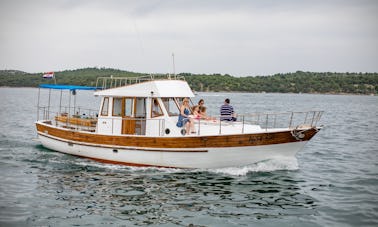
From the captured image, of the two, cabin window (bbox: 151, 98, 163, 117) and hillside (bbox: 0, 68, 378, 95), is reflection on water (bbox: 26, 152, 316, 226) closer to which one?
cabin window (bbox: 151, 98, 163, 117)

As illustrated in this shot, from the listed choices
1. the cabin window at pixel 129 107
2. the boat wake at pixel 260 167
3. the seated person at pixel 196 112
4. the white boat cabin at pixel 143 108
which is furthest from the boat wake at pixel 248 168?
the cabin window at pixel 129 107

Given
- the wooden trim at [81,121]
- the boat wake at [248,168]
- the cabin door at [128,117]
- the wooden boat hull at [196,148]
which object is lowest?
the boat wake at [248,168]

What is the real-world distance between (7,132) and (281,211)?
72.3 ft

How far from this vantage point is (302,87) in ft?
481

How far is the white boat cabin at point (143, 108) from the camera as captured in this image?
663 inches

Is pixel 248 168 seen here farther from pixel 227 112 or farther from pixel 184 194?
pixel 184 194


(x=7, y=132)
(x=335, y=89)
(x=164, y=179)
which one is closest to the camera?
(x=164, y=179)

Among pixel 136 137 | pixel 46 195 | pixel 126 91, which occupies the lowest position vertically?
pixel 46 195

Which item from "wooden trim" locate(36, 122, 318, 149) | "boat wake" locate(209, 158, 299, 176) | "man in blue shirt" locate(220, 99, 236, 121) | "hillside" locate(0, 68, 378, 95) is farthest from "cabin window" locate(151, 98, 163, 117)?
"hillside" locate(0, 68, 378, 95)

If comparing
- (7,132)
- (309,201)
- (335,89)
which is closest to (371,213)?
(309,201)

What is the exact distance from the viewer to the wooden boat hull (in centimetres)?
1520

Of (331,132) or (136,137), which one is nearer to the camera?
(136,137)

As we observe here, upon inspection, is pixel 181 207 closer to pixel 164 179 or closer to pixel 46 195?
pixel 164 179

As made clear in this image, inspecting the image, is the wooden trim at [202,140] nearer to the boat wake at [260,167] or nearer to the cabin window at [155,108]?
the boat wake at [260,167]
